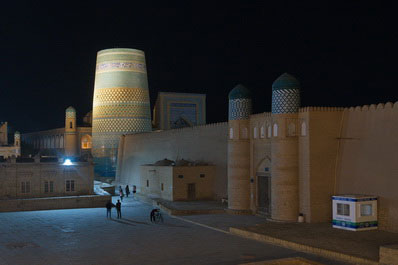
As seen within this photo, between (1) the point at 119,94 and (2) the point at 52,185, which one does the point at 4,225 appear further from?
(1) the point at 119,94

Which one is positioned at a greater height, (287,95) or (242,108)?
(287,95)

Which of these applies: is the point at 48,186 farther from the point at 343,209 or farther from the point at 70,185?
the point at 343,209

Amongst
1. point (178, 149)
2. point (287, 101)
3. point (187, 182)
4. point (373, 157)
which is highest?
point (287, 101)

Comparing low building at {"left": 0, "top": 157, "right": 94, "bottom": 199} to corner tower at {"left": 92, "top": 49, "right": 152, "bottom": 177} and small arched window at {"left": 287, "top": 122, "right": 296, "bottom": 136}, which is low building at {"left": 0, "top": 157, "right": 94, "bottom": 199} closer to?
corner tower at {"left": 92, "top": 49, "right": 152, "bottom": 177}

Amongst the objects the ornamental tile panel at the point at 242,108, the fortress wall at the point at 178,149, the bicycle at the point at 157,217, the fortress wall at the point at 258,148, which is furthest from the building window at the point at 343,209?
the fortress wall at the point at 178,149

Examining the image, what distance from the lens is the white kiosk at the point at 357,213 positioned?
1098 cm

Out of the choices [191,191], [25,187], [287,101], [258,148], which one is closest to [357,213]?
[287,101]

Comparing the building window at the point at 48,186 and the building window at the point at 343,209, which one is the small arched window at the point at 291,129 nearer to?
the building window at the point at 343,209

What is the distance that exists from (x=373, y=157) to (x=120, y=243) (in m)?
5.83

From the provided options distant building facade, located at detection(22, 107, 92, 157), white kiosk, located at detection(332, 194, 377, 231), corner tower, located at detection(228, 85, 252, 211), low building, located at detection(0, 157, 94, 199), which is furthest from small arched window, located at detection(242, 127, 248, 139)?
distant building facade, located at detection(22, 107, 92, 157)

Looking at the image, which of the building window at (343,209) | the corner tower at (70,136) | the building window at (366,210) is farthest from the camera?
the corner tower at (70,136)

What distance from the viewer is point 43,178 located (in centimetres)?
1783

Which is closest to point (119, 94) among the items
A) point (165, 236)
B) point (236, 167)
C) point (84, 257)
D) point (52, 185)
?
point (52, 185)

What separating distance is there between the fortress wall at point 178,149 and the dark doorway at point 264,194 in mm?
2682
